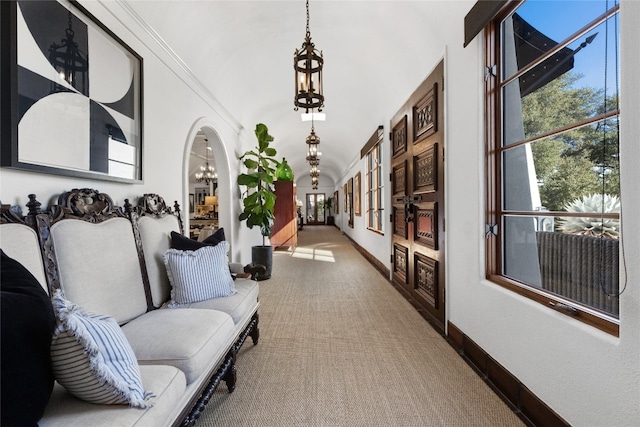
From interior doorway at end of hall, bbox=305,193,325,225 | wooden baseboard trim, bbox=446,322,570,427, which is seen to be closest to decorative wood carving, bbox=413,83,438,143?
wooden baseboard trim, bbox=446,322,570,427

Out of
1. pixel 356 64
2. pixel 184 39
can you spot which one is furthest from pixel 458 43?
pixel 184 39

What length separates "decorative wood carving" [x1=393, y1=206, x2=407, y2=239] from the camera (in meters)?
4.20

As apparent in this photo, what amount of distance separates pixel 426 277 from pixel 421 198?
0.90 m

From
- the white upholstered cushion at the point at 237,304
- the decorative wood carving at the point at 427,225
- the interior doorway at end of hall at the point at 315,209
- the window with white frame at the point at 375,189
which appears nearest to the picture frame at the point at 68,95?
the white upholstered cushion at the point at 237,304

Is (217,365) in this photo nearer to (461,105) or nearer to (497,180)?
(497,180)

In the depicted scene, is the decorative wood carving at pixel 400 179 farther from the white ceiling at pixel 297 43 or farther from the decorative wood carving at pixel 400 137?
the white ceiling at pixel 297 43

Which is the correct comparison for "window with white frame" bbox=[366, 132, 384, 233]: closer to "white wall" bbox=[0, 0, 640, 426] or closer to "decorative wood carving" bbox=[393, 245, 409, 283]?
"decorative wood carving" bbox=[393, 245, 409, 283]

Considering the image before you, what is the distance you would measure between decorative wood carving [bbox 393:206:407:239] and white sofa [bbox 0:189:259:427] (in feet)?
8.53

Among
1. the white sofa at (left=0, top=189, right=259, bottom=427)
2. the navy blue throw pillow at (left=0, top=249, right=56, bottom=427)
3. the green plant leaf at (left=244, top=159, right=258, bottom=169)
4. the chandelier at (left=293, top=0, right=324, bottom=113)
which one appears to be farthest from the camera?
the green plant leaf at (left=244, top=159, right=258, bottom=169)

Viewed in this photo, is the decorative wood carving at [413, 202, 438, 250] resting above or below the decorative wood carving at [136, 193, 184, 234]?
below

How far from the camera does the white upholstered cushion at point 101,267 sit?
61.3 inches

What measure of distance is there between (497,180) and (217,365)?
2231 millimetres

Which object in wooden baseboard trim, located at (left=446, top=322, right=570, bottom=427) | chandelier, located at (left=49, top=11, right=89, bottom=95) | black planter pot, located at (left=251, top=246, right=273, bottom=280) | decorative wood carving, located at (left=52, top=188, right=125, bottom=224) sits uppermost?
chandelier, located at (left=49, top=11, right=89, bottom=95)

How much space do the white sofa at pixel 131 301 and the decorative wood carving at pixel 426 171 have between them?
223 cm
